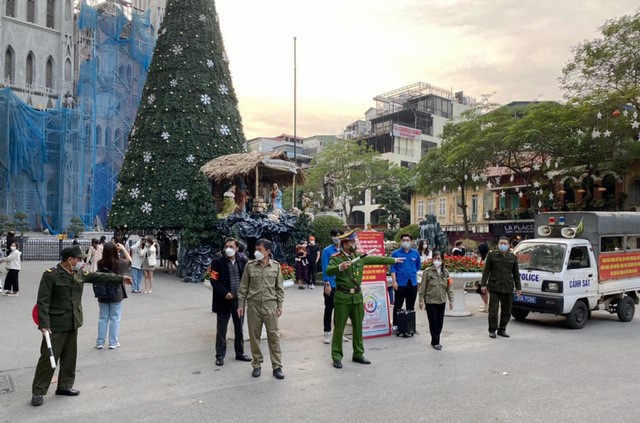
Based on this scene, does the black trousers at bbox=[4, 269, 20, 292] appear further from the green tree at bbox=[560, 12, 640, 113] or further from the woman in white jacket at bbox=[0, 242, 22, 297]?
the green tree at bbox=[560, 12, 640, 113]

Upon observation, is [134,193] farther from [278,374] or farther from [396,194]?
[396,194]

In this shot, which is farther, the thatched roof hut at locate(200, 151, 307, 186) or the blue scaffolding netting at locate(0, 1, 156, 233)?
the blue scaffolding netting at locate(0, 1, 156, 233)

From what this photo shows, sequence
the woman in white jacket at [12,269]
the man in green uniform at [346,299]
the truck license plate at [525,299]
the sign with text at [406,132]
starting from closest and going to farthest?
the man in green uniform at [346,299] < the truck license plate at [525,299] < the woman in white jacket at [12,269] < the sign with text at [406,132]

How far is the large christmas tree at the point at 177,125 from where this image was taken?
2020cm

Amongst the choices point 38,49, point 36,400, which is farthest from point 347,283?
point 38,49

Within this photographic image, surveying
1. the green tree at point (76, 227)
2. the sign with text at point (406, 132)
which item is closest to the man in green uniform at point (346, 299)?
the green tree at point (76, 227)

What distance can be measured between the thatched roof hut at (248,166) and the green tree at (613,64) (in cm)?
1619

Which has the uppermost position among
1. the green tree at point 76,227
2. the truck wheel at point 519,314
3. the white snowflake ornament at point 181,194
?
the white snowflake ornament at point 181,194

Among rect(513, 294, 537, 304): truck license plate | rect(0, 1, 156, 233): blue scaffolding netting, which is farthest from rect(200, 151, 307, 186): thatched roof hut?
rect(0, 1, 156, 233): blue scaffolding netting

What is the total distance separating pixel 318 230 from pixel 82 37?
129 ft

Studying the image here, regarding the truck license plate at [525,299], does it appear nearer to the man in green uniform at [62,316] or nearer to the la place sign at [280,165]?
the man in green uniform at [62,316]

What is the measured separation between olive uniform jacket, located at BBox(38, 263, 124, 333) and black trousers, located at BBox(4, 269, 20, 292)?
9515 mm

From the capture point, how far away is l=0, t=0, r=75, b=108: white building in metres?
44.3

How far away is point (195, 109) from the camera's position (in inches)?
818
